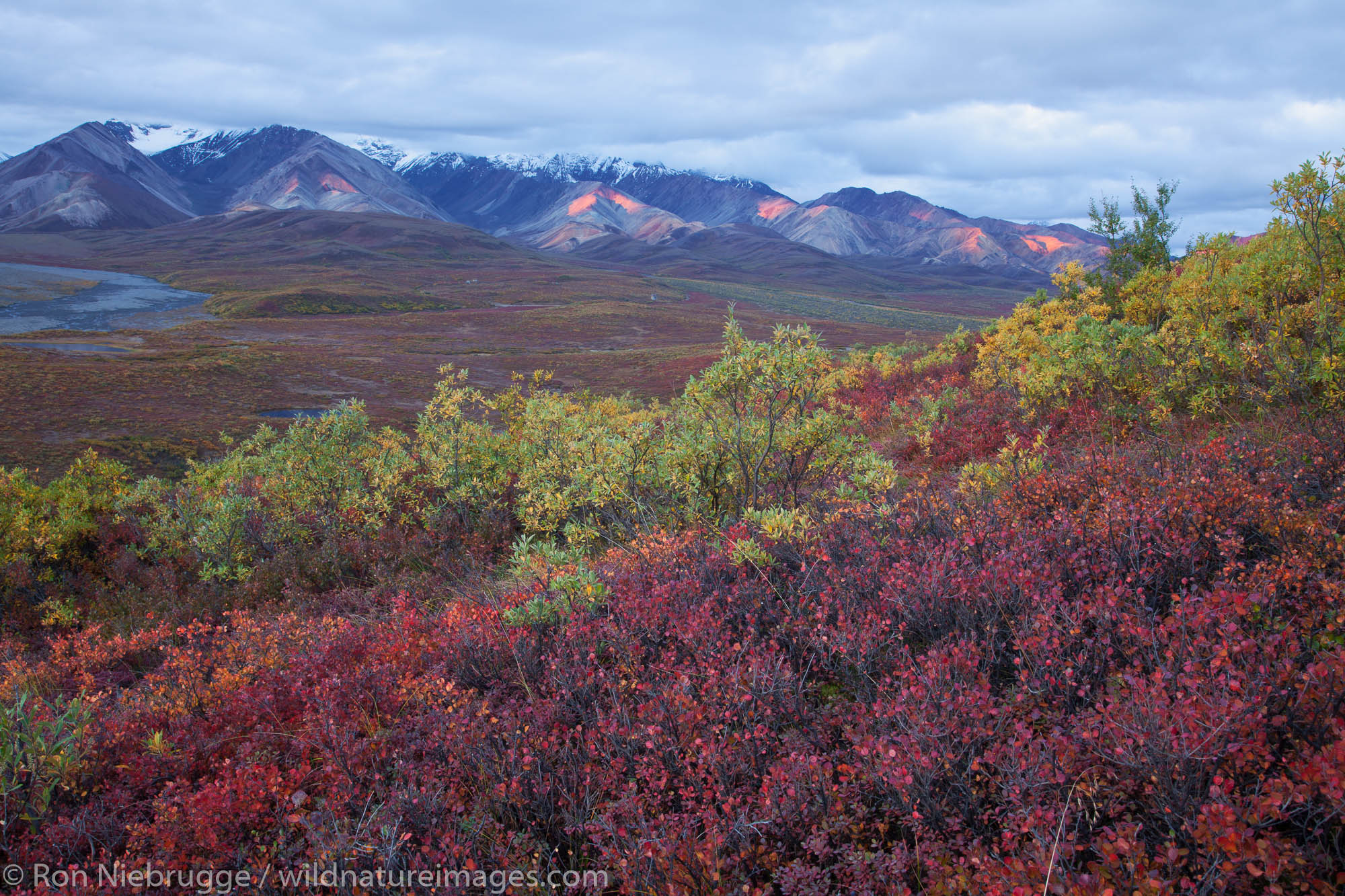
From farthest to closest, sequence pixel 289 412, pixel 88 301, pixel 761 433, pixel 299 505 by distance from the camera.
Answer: pixel 88 301 < pixel 289 412 < pixel 299 505 < pixel 761 433

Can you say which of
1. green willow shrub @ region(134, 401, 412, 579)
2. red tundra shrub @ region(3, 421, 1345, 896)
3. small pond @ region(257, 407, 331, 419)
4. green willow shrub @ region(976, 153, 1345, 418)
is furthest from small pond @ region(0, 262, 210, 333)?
green willow shrub @ region(976, 153, 1345, 418)

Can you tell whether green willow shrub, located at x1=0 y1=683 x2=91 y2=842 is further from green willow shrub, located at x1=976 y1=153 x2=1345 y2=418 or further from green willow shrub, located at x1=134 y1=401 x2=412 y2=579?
green willow shrub, located at x1=976 y1=153 x2=1345 y2=418

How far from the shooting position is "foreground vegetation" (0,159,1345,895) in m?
2.53

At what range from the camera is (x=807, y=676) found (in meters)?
3.96

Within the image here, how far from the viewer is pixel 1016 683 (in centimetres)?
346

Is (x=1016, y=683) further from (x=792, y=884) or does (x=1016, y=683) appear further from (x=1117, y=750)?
(x=792, y=884)

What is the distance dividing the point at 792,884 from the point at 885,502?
3826 mm

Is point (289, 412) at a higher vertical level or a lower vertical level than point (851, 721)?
A: lower

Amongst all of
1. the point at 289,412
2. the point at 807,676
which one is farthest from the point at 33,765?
the point at 289,412

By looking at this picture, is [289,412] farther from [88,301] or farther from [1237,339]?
[88,301]

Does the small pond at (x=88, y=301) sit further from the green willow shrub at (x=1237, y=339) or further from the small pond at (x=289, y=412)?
the green willow shrub at (x=1237, y=339)

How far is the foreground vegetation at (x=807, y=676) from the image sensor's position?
2.53 meters

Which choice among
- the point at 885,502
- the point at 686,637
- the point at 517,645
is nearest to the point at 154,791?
the point at 517,645

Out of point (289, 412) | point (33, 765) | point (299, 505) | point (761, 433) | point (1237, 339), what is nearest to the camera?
point (33, 765)
